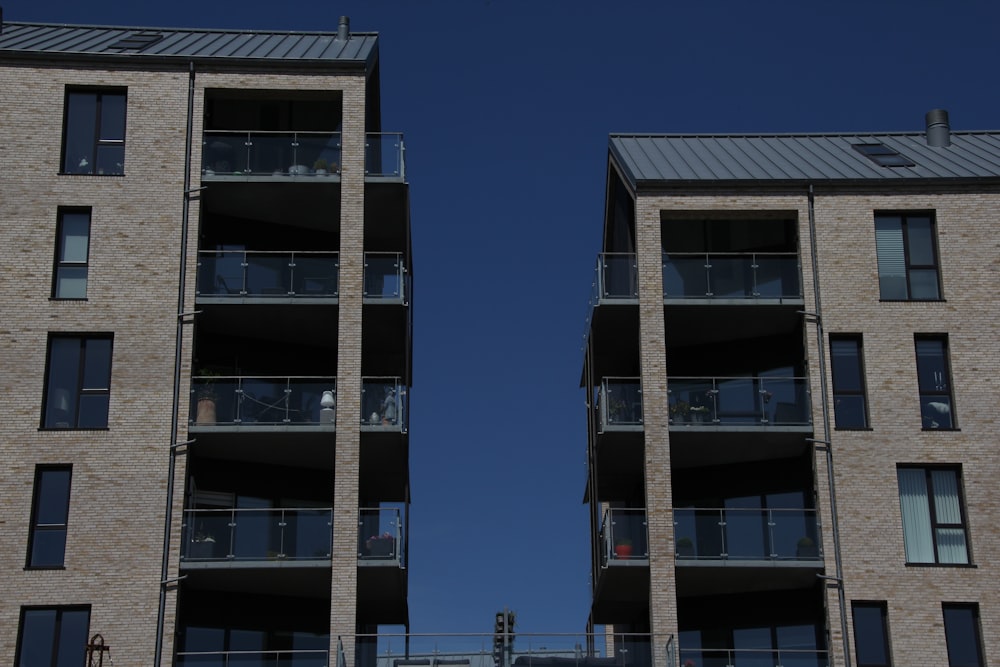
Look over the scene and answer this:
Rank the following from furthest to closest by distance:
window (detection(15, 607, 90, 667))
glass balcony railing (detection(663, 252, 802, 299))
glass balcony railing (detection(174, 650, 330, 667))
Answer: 1. glass balcony railing (detection(663, 252, 802, 299))
2. window (detection(15, 607, 90, 667))
3. glass balcony railing (detection(174, 650, 330, 667))

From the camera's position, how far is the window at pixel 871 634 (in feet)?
100

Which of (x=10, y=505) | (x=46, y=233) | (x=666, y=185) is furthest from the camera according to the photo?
(x=666, y=185)

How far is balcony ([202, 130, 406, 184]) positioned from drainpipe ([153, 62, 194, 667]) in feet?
1.56

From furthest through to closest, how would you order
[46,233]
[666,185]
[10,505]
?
1. [666,185]
2. [46,233]
3. [10,505]

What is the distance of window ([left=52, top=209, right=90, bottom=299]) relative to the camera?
3212 cm

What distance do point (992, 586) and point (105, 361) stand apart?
16.9 meters

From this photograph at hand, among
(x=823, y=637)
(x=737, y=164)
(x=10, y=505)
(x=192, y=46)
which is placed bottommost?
(x=823, y=637)

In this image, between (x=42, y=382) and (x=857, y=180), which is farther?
(x=857, y=180)

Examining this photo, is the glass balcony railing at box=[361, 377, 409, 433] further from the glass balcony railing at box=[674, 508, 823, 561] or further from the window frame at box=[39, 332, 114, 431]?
the glass balcony railing at box=[674, 508, 823, 561]

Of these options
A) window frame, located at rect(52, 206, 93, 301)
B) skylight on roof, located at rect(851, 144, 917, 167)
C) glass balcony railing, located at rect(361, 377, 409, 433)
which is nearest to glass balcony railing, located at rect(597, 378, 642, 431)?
glass balcony railing, located at rect(361, 377, 409, 433)

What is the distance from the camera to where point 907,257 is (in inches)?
1328

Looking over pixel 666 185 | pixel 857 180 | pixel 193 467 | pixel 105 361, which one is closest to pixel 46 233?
pixel 105 361

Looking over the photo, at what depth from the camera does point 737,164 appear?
35781 mm

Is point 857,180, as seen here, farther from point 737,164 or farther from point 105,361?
point 105,361
